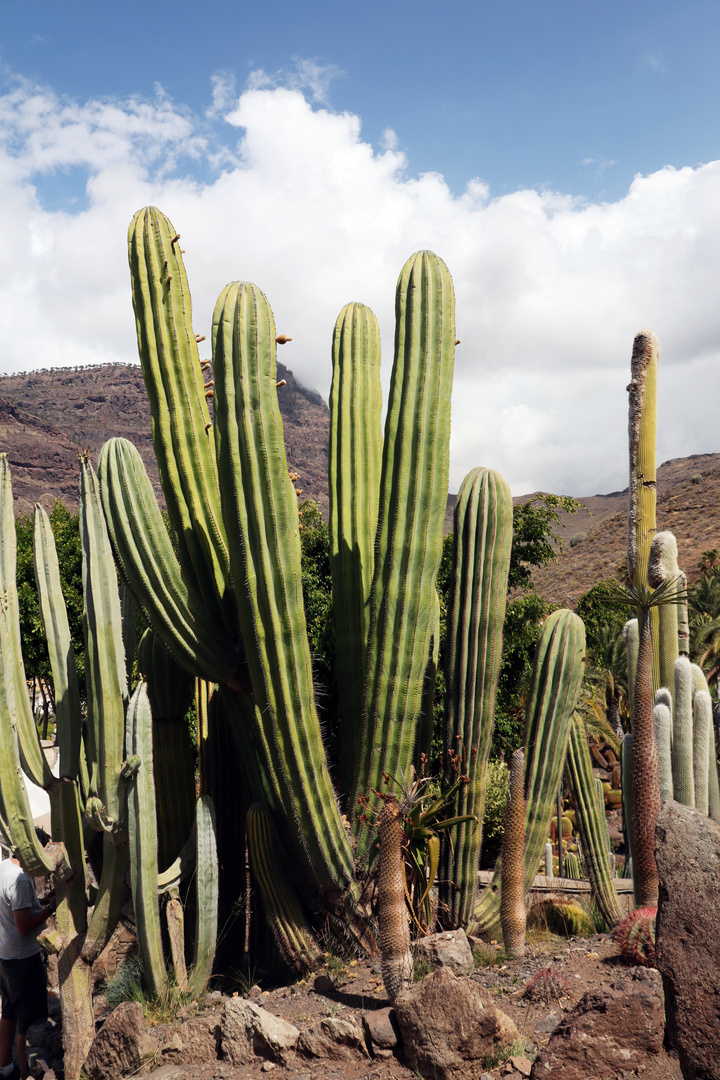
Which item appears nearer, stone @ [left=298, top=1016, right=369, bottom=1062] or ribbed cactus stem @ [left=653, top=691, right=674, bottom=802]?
stone @ [left=298, top=1016, right=369, bottom=1062]

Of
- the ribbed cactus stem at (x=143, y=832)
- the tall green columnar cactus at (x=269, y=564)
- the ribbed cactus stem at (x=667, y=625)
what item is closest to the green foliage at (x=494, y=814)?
the ribbed cactus stem at (x=667, y=625)

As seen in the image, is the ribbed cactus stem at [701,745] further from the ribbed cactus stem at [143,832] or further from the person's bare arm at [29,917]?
the person's bare arm at [29,917]

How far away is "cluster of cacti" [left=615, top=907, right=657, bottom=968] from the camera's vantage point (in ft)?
14.6

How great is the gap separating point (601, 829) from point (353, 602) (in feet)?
10.0

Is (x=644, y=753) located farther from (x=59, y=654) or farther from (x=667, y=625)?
(x=59, y=654)

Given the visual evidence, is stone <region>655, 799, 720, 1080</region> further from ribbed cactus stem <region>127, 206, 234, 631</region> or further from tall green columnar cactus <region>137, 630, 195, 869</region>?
tall green columnar cactus <region>137, 630, 195, 869</region>

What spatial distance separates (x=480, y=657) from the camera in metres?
5.50

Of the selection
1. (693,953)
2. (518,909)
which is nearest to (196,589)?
(518,909)


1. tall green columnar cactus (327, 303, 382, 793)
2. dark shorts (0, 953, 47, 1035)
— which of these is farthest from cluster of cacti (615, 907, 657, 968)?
dark shorts (0, 953, 47, 1035)

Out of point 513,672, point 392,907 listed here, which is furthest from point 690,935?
point 513,672

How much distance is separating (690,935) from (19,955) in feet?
14.3

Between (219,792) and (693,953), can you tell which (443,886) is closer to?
(219,792)

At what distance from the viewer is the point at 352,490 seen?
6.24 meters

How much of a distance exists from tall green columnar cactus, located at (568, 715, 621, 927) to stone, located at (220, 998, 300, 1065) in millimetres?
3136
